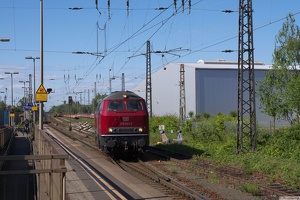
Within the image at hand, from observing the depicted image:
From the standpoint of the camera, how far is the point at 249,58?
68.2ft

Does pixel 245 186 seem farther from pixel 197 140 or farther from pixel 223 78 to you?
pixel 223 78

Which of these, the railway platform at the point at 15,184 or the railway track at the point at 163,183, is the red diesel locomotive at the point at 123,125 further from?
the railway platform at the point at 15,184

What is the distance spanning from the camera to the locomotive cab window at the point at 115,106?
65.6 feet

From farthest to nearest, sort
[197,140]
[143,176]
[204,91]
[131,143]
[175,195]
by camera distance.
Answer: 1. [204,91]
2. [197,140]
3. [131,143]
4. [143,176]
5. [175,195]

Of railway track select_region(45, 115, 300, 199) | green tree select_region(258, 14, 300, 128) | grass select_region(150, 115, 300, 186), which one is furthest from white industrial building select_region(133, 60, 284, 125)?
railway track select_region(45, 115, 300, 199)

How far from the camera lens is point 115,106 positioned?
20.1m

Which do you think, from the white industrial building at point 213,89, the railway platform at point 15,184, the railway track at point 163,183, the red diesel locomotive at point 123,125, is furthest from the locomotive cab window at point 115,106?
the white industrial building at point 213,89

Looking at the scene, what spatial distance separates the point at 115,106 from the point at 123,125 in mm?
1034

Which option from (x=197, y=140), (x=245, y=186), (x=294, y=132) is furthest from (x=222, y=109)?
(x=245, y=186)

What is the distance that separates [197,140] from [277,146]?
916 centimetres

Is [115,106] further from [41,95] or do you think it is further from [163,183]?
[163,183]

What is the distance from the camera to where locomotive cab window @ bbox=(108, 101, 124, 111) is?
19984 mm

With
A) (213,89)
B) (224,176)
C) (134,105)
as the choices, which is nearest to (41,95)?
(134,105)

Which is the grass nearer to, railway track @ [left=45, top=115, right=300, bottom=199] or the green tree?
railway track @ [left=45, top=115, right=300, bottom=199]
